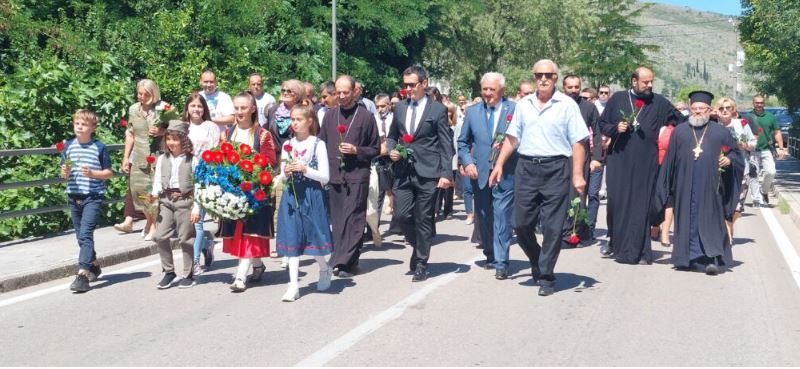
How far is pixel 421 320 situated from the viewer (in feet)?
26.2

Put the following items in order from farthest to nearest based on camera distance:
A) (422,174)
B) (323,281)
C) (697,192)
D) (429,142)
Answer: (697,192) → (429,142) → (422,174) → (323,281)

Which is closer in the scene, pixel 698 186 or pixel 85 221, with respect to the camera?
pixel 85 221

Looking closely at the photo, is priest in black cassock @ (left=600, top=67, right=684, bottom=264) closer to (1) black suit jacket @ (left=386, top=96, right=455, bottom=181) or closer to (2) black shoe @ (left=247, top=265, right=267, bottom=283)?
(1) black suit jacket @ (left=386, top=96, right=455, bottom=181)

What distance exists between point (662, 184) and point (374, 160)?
3.18 m

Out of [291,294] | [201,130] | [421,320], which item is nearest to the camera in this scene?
[421,320]

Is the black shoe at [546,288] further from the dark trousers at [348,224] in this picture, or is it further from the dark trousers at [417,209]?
the dark trousers at [348,224]

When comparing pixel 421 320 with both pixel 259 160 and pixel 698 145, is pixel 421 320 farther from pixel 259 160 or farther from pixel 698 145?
pixel 698 145

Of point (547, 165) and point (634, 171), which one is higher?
point (547, 165)

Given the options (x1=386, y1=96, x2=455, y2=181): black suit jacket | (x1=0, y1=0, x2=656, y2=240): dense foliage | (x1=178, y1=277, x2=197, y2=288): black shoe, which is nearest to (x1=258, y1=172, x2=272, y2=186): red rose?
(x1=178, y1=277, x2=197, y2=288): black shoe

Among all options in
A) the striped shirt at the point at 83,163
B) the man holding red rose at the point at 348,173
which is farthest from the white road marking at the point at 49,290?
the man holding red rose at the point at 348,173

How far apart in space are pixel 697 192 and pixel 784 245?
297 cm

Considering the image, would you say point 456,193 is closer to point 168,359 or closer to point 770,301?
point 770,301

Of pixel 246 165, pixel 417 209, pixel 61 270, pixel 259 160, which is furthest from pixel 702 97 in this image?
pixel 61 270

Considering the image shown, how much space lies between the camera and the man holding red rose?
33.4 ft
